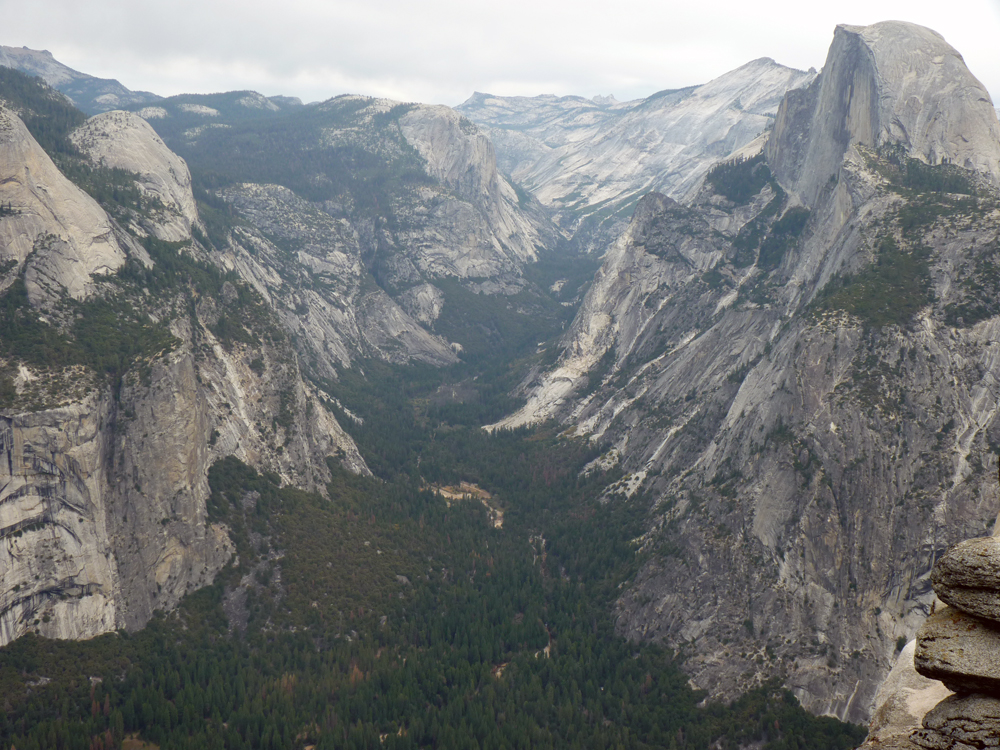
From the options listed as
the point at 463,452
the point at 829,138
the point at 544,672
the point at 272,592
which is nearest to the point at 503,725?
the point at 544,672

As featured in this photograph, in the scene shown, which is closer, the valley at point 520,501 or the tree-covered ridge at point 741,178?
the valley at point 520,501

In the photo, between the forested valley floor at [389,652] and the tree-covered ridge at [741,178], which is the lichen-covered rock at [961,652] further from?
the tree-covered ridge at [741,178]

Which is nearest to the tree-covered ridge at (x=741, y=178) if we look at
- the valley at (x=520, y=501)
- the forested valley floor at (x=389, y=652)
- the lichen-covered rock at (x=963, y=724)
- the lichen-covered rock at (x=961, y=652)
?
the valley at (x=520, y=501)

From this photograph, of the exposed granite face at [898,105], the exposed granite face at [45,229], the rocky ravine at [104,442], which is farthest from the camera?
the exposed granite face at [898,105]

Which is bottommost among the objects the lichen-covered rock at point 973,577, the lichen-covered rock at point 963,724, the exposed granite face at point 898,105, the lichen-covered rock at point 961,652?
the lichen-covered rock at point 963,724

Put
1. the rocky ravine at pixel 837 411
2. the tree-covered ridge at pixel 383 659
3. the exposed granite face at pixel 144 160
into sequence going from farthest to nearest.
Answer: the exposed granite face at pixel 144 160
the rocky ravine at pixel 837 411
the tree-covered ridge at pixel 383 659

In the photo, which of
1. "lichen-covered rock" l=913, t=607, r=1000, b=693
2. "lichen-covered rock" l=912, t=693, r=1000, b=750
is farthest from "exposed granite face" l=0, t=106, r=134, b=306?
"lichen-covered rock" l=912, t=693, r=1000, b=750

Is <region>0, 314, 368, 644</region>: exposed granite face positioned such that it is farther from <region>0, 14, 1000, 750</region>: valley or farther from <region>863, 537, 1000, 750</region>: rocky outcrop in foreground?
<region>863, 537, 1000, 750</region>: rocky outcrop in foreground

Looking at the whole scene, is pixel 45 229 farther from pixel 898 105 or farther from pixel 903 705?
pixel 898 105
